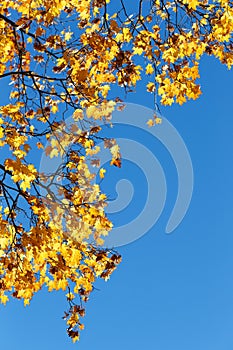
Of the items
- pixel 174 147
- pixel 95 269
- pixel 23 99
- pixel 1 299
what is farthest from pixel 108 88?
pixel 1 299

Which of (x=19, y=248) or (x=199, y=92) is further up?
(x=199, y=92)

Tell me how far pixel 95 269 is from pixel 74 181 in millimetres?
1202

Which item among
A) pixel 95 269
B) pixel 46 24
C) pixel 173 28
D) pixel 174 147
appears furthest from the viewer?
pixel 174 147

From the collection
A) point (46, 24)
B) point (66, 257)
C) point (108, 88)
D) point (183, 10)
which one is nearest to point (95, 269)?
point (66, 257)

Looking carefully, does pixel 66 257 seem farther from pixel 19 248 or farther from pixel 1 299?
pixel 1 299

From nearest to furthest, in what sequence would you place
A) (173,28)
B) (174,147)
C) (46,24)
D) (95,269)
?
(46,24)
(95,269)
(173,28)
(174,147)

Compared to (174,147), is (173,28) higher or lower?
higher

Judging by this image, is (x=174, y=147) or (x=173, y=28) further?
(x=174, y=147)

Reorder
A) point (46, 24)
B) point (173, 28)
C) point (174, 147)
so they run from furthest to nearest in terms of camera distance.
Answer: point (174, 147), point (173, 28), point (46, 24)

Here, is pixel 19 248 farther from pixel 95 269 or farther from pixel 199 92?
pixel 199 92

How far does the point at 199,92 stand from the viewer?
21.0 feet

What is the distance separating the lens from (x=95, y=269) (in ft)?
21.2

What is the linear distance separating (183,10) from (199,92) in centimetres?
133

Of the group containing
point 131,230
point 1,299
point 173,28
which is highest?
point 173,28
